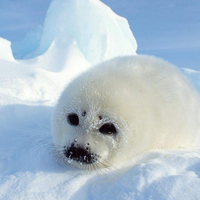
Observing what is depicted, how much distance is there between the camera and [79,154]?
193cm

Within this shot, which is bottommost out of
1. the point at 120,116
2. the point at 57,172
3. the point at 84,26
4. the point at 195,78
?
the point at 195,78

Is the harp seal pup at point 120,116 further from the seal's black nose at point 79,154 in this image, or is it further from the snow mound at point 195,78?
the snow mound at point 195,78

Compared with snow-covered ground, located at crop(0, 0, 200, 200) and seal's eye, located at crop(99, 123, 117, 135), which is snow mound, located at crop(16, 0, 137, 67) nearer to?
snow-covered ground, located at crop(0, 0, 200, 200)

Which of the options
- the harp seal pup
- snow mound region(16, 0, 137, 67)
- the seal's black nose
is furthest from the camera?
snow mound region(16, 0, 137, 67)

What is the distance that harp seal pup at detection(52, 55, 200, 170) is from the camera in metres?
2.04

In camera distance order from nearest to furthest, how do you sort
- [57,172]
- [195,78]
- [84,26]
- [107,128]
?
[57,172] → [107,128] → [84,26] → [195,78]

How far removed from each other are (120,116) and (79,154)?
0.46 m

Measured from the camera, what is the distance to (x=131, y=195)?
145 cm

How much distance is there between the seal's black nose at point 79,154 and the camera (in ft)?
6.31

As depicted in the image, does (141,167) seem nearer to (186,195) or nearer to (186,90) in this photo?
(186,195)

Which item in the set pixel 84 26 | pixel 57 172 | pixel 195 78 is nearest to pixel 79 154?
pixel 57 172

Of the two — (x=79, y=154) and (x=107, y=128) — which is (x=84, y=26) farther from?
(x=79, y=154)

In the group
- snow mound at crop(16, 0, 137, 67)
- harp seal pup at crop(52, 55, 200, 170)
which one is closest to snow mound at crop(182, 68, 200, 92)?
snow mound at crop(16, 0, 137, 67)

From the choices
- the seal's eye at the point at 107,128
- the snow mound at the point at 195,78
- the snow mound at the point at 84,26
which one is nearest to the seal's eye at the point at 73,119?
the seal's eye at the point at 107,128
